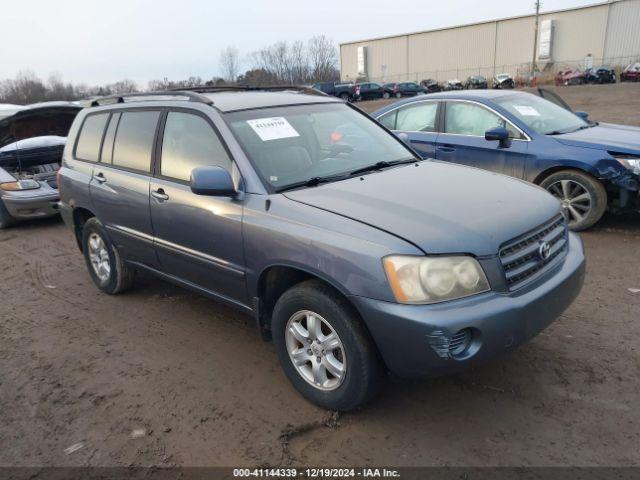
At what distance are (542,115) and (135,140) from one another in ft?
15.9

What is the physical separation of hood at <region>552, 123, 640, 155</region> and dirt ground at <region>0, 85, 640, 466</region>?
1691 mm

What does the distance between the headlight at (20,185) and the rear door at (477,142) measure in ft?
19.7

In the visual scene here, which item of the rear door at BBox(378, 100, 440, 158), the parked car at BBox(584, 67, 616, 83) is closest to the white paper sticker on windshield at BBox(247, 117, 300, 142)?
the rear door at BBox(378, 100, 440, 158)

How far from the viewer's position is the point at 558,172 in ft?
19.1

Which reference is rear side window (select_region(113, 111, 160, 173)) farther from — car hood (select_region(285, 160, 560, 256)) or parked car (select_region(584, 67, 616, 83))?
parked car (select_region(584, 67, 616, 83))

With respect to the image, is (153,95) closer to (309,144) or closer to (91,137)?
(91,137)

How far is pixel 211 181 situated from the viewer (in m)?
3.09

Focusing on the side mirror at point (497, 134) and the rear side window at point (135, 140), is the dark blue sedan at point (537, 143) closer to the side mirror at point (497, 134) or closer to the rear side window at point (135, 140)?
the side mirror at point (497, 134)

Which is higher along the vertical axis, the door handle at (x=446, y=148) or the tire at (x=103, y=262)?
the door handle at (x=446, y=148)

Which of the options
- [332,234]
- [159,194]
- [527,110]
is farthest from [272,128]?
[527,110]

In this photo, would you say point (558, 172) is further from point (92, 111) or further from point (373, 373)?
point (92, 111)

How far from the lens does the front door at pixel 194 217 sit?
3303 mm

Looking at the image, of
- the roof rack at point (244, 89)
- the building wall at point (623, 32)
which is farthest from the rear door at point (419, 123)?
the building wall at point (623, 32)

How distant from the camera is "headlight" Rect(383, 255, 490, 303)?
2.49m
